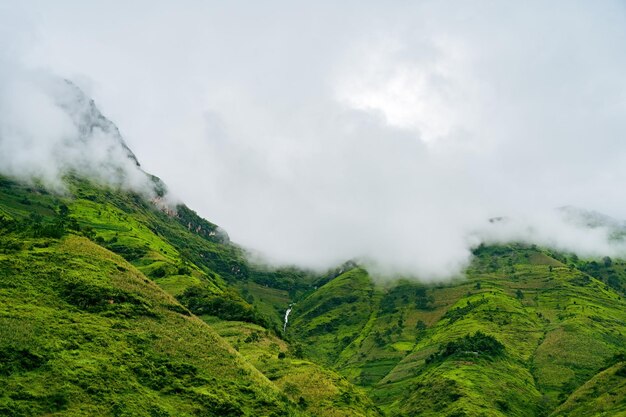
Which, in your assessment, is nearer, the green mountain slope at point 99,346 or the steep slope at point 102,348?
the steep slope at point 102,348

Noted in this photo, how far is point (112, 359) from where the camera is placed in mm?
80688

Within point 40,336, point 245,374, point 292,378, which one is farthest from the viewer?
point 292,378

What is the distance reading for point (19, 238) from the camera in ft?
372

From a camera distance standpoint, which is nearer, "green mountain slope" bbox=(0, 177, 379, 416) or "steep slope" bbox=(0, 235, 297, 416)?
"steep slope" bbox=(0, 235, 297, 416)

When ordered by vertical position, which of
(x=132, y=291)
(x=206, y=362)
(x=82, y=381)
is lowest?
(x=82, y=381)

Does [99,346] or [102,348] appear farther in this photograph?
[99,346]

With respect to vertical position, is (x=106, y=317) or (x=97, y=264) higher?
(x=97, y=264)

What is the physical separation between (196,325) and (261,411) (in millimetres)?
26391

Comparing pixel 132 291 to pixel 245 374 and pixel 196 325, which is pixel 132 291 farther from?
pixel 245 374

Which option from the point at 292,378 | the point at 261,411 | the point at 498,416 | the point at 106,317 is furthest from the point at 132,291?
the point at 498,416

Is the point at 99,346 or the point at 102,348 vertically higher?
the point at 99,346

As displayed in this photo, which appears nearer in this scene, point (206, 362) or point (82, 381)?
point (82, 381)

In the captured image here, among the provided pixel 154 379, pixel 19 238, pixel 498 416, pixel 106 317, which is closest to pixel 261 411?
pixel 154 379

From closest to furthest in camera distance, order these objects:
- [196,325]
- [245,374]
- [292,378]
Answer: [245,374], [196,325], [292,378]
